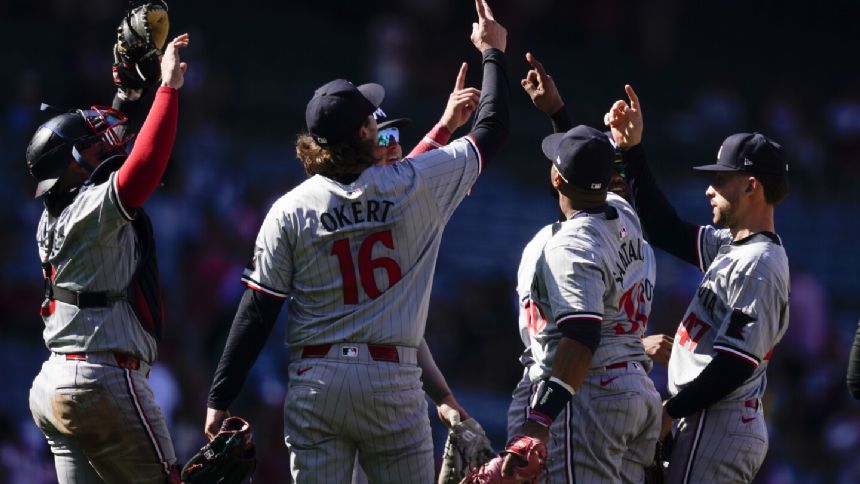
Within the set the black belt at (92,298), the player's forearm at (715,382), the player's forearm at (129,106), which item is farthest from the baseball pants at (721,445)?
the player's forearm at (129,106)

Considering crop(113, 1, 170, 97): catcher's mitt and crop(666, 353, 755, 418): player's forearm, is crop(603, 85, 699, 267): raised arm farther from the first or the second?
crop(113, 1, 170, 97): catcher's mitt

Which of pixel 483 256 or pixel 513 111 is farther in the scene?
pixel 513 111

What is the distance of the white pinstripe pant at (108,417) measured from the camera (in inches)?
207

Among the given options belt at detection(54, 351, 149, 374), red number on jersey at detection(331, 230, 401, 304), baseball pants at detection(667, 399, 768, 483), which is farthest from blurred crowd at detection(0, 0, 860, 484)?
red number on jersey at detection(331, 230, 401, 304)

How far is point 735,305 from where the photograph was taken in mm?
5312

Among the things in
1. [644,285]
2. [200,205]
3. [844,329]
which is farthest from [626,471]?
[844,329]

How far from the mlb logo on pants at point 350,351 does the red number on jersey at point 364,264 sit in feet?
0.56

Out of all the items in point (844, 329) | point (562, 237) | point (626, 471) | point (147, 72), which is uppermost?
point (147, 72)

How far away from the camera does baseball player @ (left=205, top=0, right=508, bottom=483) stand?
4988mm

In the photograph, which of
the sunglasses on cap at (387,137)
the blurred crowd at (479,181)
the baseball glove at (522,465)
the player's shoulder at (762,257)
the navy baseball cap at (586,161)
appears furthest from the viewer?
the blurred crowd at (479,181)

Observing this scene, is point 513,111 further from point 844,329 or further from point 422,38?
point 844,329

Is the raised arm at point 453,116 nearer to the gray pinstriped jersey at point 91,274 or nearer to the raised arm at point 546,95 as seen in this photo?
the raised arm at point 546,95

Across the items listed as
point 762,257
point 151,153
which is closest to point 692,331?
point 762,257

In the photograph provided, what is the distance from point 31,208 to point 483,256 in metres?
4.44
